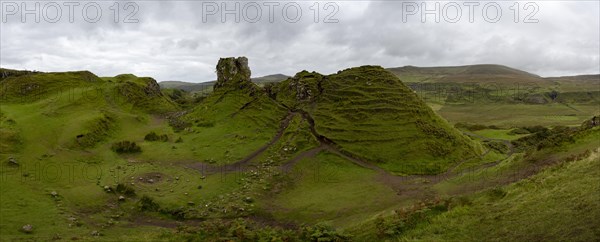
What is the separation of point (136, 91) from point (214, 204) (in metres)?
57.2

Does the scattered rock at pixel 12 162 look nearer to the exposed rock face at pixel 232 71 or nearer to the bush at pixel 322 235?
the bush at pixel 322 235

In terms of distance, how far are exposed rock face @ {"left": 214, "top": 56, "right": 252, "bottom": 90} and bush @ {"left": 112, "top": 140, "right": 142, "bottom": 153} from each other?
27936mm

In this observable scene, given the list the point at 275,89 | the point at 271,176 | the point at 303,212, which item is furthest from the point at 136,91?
the point at 303,212

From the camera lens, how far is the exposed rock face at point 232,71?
80500mm

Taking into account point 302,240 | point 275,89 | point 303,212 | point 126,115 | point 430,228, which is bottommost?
point 303,212

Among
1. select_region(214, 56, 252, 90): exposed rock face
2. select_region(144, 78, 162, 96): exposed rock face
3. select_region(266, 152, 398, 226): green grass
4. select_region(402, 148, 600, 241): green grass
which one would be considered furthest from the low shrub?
select_region(402, 148, 600, 241): green grass

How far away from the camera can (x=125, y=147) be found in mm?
55031

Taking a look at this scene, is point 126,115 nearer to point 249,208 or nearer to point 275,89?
point 275,89

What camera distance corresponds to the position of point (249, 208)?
3822cm

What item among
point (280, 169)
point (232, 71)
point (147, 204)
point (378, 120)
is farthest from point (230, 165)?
point (232, 71)

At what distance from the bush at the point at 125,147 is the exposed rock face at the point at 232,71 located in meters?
27.9

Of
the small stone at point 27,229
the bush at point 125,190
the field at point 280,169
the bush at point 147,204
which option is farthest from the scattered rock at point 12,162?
the bush at point 147,204

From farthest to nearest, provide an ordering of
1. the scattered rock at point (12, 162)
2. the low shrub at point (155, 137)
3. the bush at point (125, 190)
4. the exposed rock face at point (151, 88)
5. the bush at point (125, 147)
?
the exposed rock face at point (151, 88), the low shrub at point (155, 137), the bush at point (125, 147), the scattered rock at point (12, 162), the bush at point (125, 190)

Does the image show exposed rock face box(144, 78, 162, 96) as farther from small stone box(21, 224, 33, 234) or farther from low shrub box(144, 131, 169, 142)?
small stone box(21, 224, 33, 234)
